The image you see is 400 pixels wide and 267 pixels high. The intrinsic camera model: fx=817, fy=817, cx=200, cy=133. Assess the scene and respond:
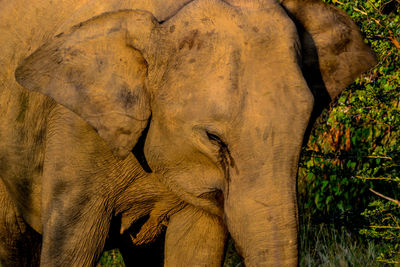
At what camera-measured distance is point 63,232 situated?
3.59 metres

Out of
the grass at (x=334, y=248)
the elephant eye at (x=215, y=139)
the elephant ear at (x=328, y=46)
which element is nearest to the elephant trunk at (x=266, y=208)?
the elephant eye at (x=215, y=139)

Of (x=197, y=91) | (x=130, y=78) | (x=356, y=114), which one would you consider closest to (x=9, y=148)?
(x=130, y=78)

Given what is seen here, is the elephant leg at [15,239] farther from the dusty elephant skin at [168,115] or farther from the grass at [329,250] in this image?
the grass at [329,250]

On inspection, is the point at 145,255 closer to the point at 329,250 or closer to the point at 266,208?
the point at 329,250

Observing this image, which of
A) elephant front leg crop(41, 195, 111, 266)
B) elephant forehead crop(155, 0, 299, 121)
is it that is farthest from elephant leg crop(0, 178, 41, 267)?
elephant forehead crop(155, 0, 299, 121)

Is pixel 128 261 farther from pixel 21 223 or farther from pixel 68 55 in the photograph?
pixel 68 55

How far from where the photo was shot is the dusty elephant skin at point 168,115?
298cm

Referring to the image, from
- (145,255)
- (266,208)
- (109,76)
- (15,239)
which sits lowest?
(145,255)

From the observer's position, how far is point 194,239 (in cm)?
397

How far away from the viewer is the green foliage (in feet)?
14.6

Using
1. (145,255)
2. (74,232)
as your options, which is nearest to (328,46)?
(74,232)

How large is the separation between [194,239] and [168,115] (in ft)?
3.25

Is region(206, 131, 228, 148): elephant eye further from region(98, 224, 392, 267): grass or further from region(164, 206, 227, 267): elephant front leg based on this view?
region(98, 224, 392, 267): grass

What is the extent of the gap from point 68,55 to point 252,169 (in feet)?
2.89
